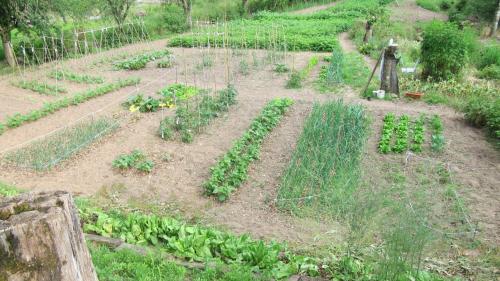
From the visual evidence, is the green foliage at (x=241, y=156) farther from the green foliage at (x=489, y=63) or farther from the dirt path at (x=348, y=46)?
the green foliage at (x=489, y=63)

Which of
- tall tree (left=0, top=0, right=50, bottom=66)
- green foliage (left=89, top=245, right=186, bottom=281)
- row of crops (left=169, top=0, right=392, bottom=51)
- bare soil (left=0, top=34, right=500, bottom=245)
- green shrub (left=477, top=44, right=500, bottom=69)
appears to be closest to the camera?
green foliage (left=89, top=245, right=186, bottom=281)

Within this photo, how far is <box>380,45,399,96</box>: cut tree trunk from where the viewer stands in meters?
11.1

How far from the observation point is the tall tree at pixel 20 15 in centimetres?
1326

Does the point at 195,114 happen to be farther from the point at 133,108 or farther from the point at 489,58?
→ the point at 489,58

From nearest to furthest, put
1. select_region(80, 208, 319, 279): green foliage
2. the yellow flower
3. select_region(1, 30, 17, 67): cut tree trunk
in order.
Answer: select_region(80, 208, 319, 279): green foliage → the yellow flower → select_region(1, 30, 17, 67): cut tree trunk

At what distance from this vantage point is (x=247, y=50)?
52.7ft

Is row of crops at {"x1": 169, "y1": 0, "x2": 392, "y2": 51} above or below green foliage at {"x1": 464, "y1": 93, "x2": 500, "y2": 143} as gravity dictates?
above

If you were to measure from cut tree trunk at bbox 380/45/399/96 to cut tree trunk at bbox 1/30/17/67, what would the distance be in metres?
11.1

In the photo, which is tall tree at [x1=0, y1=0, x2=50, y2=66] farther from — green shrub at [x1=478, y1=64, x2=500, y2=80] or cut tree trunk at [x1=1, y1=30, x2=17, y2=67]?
green shrub at [x1=478, y1=64, x2=500, y2=80]

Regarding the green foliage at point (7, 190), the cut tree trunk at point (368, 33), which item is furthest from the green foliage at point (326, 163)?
the cut tree trunk at point (368, 33)

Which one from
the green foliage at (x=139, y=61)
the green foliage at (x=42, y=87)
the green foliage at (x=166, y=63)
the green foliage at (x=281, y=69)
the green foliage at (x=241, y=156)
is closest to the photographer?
the green foliage at (x=241, y=156)

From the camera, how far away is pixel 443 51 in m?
11.8

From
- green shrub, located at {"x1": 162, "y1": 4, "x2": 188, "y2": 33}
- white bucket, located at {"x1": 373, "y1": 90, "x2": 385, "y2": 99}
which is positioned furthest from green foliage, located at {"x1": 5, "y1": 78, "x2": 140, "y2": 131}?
green shrub, located at {"x1": 162, "y1": 4, "x2": 188, "y2": 33}

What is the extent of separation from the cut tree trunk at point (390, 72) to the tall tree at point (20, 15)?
10170 mm
